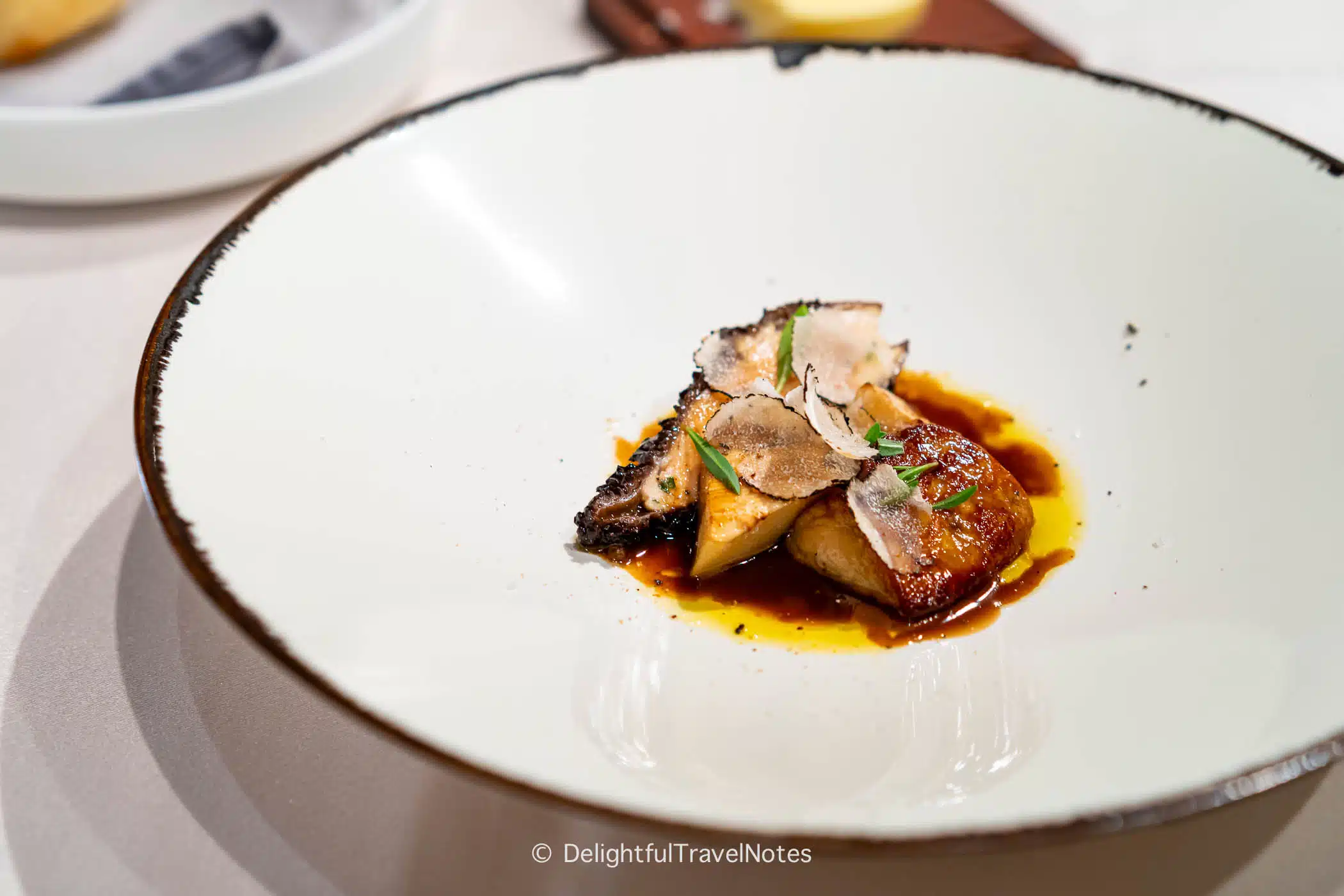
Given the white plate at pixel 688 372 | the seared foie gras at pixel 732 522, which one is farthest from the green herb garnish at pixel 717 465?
the white plate at pixel 688 372

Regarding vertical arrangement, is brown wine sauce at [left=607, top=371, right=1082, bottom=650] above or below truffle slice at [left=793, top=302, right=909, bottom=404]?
below

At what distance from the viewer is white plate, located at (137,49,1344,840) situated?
4.02ft

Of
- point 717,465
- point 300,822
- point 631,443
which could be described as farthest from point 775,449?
point 300,822

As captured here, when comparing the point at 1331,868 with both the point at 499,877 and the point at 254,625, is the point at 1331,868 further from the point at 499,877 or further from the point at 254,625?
the point at 254,625

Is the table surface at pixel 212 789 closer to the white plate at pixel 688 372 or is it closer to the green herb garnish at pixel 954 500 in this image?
the white plate at pixel 688 372

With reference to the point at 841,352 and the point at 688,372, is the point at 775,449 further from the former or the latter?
the point at 688,372

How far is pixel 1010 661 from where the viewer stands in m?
1.49

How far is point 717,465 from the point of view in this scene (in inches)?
66.7

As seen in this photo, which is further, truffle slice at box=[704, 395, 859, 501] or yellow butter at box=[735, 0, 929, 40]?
yellow butter at box=[735, 0, 929, 40]

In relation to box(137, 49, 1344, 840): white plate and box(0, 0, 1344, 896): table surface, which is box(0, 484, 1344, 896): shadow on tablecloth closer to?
box(0, 0, 1344, 896): table surface

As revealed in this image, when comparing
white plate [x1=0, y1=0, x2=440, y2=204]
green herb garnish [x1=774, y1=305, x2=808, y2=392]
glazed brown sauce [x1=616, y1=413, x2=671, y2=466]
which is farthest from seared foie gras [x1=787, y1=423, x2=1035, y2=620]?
white plate [x1=0, y1=0, x2=440, y2=204]

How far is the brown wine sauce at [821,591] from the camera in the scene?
1606 mm

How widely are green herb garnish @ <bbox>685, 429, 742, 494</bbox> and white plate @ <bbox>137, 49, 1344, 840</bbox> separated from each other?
0.77 ft

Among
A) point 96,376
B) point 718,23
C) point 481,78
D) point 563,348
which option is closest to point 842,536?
point 563,348
